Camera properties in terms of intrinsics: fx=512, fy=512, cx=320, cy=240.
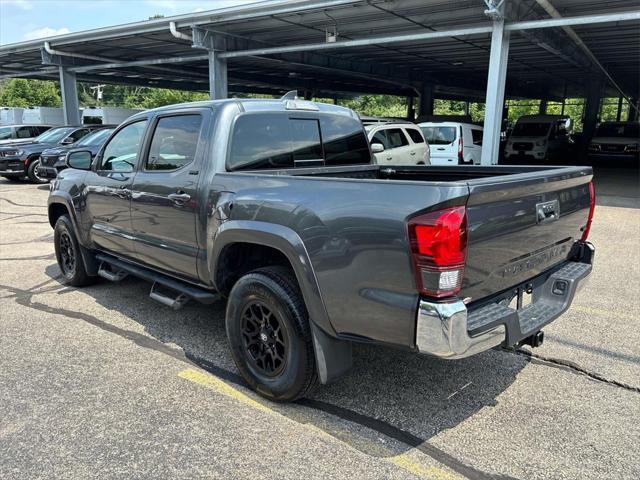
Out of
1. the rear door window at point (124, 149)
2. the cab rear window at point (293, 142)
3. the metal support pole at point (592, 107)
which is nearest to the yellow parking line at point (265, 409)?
the cab rear window at point (293, 142)

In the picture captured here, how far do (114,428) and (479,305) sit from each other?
7.29ft

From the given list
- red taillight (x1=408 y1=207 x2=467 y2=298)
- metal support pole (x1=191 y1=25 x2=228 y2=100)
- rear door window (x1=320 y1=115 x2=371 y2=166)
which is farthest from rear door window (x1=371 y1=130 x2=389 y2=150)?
red taillight (x1=408 y1=207 x2=467 y2=298)

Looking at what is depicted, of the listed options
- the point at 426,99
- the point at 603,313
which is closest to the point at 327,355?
the point at 603,313

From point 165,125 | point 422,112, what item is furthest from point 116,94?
point 165,125

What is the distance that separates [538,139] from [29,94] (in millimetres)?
53613

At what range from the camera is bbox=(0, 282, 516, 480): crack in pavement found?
2.67 meters

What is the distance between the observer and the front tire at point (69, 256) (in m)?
5.55

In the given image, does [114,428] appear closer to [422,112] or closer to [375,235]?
[375,235]

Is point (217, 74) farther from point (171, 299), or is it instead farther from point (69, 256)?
point (171, 299)

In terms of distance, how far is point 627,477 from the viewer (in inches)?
101

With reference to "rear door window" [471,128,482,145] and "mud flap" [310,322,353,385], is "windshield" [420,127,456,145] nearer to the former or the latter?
"rear door window" [471,128,482,145]

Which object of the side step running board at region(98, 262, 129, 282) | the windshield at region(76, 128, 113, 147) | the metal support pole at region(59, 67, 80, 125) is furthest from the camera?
the metal support pole at region(59, 67, 80, 125)

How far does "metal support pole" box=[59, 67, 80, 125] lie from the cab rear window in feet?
71.6

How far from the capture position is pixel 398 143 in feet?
38.8
